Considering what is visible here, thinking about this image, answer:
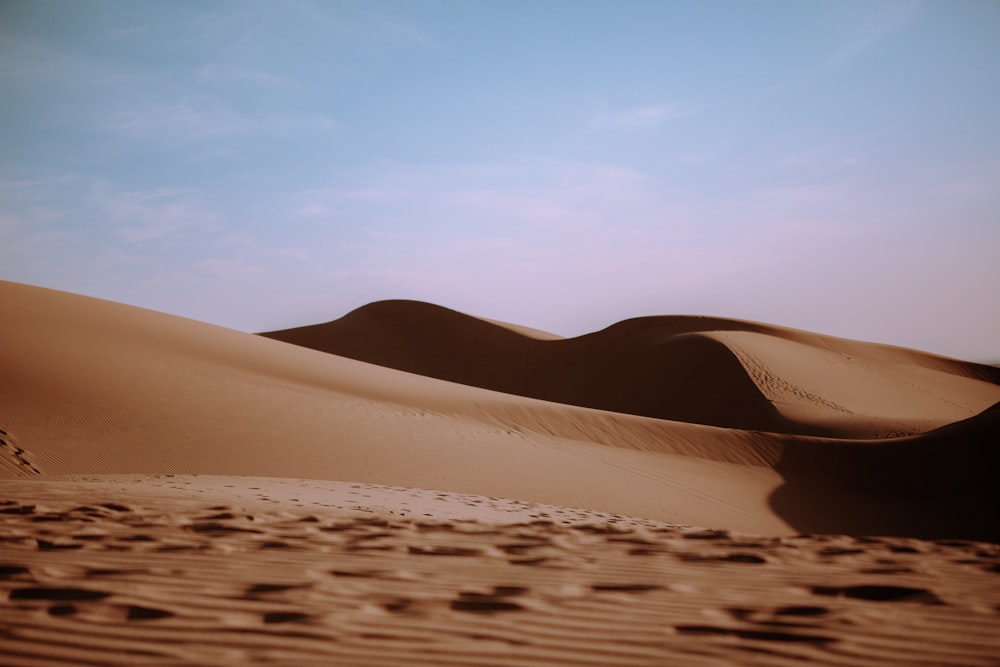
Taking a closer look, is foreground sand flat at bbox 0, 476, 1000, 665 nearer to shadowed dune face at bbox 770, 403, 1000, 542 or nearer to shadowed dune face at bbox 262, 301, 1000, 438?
shadowed dune face at bbox 770, 403, 1000, 542

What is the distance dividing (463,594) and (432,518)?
10.8 ft

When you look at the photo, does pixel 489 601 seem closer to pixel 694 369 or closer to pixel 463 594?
pixel 463 594

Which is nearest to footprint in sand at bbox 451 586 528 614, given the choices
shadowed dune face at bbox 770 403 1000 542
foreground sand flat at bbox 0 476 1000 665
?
foreground sand flat at bbox 0 476 1000 665

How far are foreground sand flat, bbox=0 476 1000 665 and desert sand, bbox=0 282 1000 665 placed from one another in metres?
0.02

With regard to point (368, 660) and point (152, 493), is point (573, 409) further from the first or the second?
point (368, 660)

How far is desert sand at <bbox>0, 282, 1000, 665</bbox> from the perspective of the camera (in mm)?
3096

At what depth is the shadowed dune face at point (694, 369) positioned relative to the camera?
29.5 m

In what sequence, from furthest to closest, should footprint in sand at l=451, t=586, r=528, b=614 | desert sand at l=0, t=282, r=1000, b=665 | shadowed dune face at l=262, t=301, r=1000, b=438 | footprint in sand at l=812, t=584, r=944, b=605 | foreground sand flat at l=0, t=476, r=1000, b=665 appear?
shadowed dune face at l=262, t=301, r=1000, b=438, footprint in sand at l=812, t=584, r=944, b=605, footprint in sand at l=451, t=586, r=528, b=614, desert sand at l=0, t=282, r=1000, b=665, foreground sand flat at l=0, t=476, r=1000, b=665

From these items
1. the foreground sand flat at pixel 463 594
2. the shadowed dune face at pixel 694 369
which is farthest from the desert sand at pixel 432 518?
the shadowed dune face at pixel 694 369

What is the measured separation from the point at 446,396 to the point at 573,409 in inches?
131

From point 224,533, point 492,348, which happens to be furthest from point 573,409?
point 492,348

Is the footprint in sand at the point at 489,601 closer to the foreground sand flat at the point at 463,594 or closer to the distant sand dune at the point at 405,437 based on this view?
the foreground sand flat at the point at 463,594

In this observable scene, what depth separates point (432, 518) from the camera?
23.0 feet

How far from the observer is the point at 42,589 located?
3.53 metres
